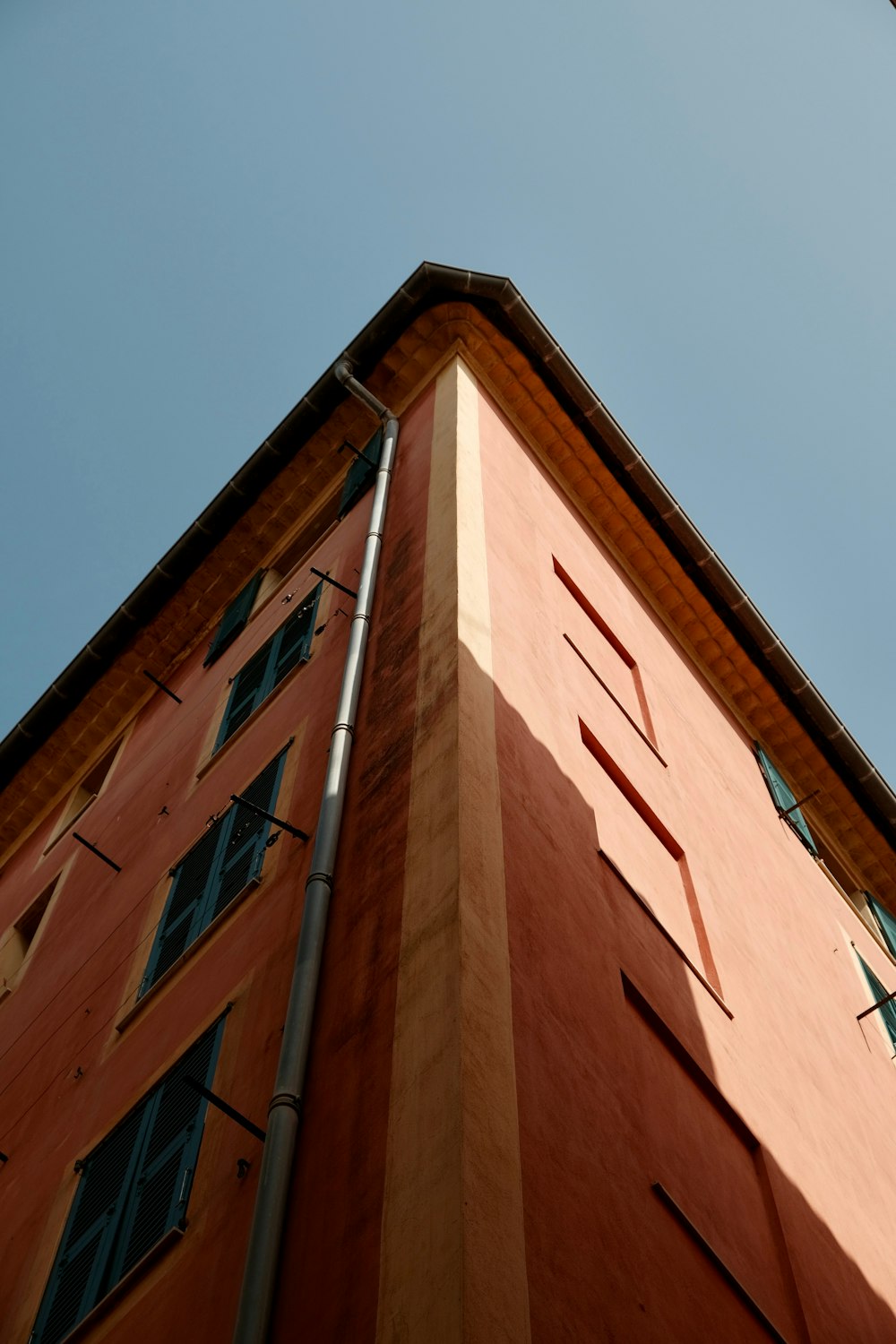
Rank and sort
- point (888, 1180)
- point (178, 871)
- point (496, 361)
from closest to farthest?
point (888, 1180)
point (178, 871)
point (496, 361)

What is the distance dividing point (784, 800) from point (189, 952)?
27.7 ft

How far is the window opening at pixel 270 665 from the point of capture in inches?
506

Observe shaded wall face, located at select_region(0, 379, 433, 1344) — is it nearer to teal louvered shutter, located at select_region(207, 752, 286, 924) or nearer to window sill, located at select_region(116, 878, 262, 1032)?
window sill, located at select_region(116, 878, 262, 1032)

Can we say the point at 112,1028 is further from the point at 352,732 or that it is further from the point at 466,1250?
the point at 466,1250

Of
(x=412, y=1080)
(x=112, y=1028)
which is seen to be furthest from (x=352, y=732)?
(x=412, y=1080)

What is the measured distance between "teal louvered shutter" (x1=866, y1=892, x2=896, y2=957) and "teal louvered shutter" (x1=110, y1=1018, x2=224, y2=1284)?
1097cm

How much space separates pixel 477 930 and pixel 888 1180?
16.9 ft

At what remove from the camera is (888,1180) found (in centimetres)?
1052

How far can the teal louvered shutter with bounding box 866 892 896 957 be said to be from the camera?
1738 centimetres

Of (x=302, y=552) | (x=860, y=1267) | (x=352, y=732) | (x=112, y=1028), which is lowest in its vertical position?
(x=860, y=1267)

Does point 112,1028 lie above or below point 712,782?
below

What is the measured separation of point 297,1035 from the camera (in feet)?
23.6

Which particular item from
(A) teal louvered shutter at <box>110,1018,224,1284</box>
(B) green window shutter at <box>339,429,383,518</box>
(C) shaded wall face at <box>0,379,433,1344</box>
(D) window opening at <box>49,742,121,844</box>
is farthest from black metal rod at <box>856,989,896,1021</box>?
(D) window opening at <box>49,742,121,844</box>

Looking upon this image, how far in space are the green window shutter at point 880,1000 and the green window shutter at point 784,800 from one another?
1675 mm
